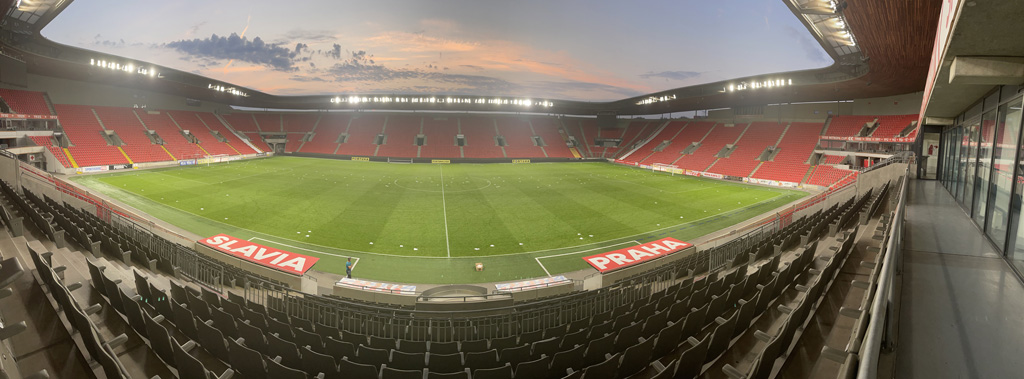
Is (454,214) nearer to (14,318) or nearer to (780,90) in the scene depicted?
(14,318)

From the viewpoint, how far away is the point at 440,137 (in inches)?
2442

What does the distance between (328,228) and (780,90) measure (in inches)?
1681

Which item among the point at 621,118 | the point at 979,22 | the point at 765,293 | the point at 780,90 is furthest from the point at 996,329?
the point at 621,118

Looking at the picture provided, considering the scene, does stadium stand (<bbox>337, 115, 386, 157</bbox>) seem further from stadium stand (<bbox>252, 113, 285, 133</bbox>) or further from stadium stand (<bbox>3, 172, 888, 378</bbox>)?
stadium stand (<bbox>3, 172, 888, 378</bbox>)

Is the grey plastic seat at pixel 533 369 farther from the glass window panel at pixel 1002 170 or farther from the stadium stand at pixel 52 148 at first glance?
the stadium stand at pixel 52 148

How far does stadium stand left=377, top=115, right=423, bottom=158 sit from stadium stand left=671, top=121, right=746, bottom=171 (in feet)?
121

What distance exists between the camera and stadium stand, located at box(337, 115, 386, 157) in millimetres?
57922

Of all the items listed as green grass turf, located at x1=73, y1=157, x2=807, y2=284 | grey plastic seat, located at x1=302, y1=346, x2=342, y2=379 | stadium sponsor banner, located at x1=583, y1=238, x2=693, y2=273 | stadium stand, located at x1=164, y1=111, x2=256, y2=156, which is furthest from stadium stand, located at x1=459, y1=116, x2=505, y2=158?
grey plastic seat, located at x1=302, y1=346, x2=342, y2=379

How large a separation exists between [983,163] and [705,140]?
46046mm

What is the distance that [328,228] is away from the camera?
18125mm

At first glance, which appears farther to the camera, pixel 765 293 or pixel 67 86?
pixel 67 86

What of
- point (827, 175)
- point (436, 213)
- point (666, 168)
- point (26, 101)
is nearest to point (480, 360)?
point (436, 213)

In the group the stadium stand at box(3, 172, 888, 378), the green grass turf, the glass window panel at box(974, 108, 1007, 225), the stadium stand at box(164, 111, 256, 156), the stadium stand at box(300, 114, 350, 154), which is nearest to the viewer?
the stadium stand at box(3, 172, 888, 378)

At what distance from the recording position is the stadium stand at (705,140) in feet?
152
